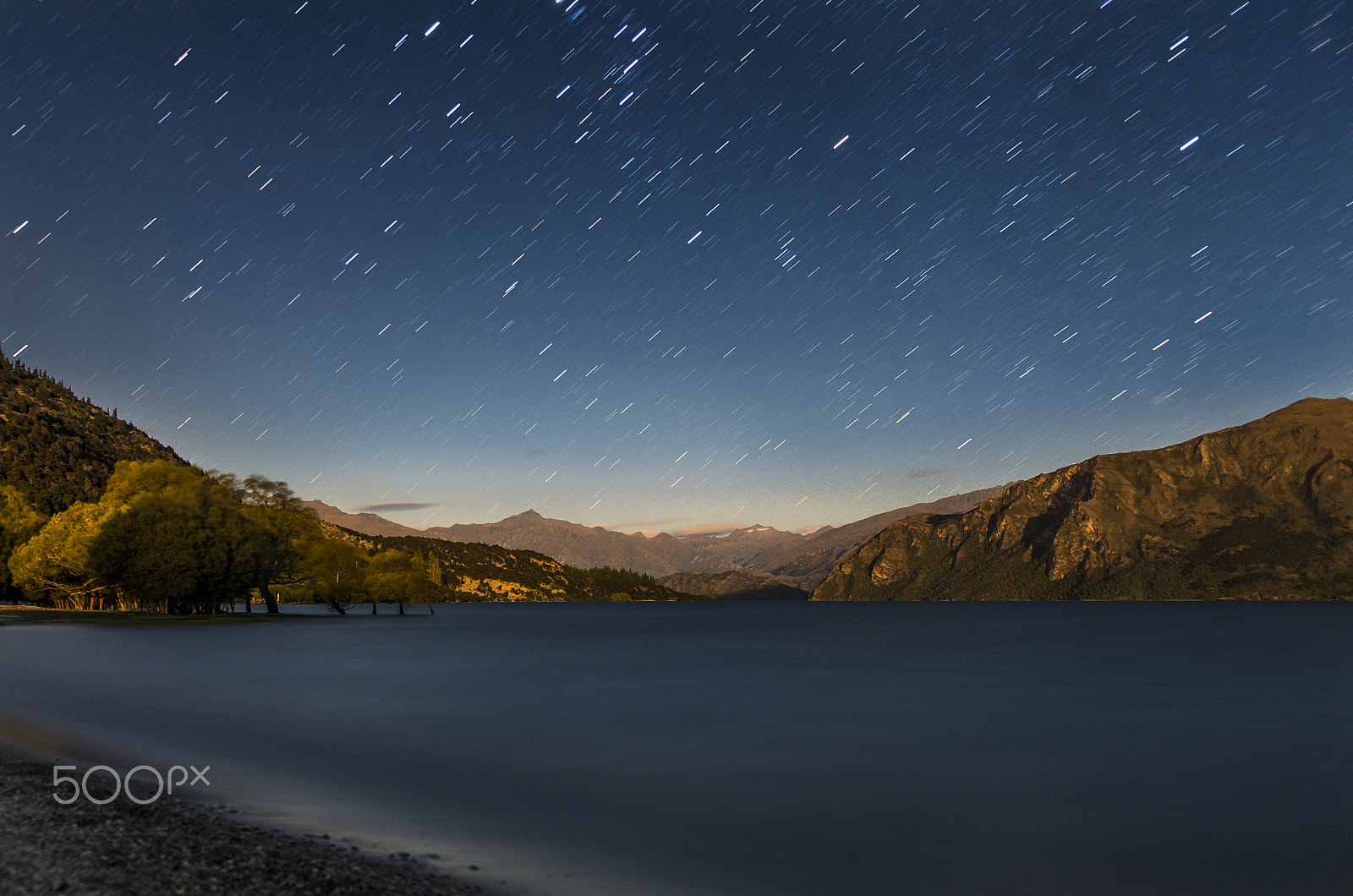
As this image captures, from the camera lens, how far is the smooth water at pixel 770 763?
14.4m

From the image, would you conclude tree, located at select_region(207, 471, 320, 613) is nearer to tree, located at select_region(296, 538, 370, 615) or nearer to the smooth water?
tree, located at select_region(296, 538, 370, 615)

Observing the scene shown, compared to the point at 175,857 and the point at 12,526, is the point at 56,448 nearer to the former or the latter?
the point at 12,526

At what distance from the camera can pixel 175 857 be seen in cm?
1080

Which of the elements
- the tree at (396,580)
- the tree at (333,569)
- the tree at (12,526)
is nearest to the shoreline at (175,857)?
the tree at (333,569)

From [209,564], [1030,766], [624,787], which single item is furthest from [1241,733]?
[209,564]

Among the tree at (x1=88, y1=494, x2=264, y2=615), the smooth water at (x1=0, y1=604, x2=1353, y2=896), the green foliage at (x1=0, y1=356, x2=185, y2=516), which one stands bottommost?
the smooth water at (x1=0, y1=604, x2=1353, y2=896)

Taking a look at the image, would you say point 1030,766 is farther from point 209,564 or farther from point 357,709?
point 209,564

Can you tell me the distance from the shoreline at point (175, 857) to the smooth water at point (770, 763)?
1.76 meters

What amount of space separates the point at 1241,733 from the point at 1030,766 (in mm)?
13911

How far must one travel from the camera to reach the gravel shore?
9.56 metres
